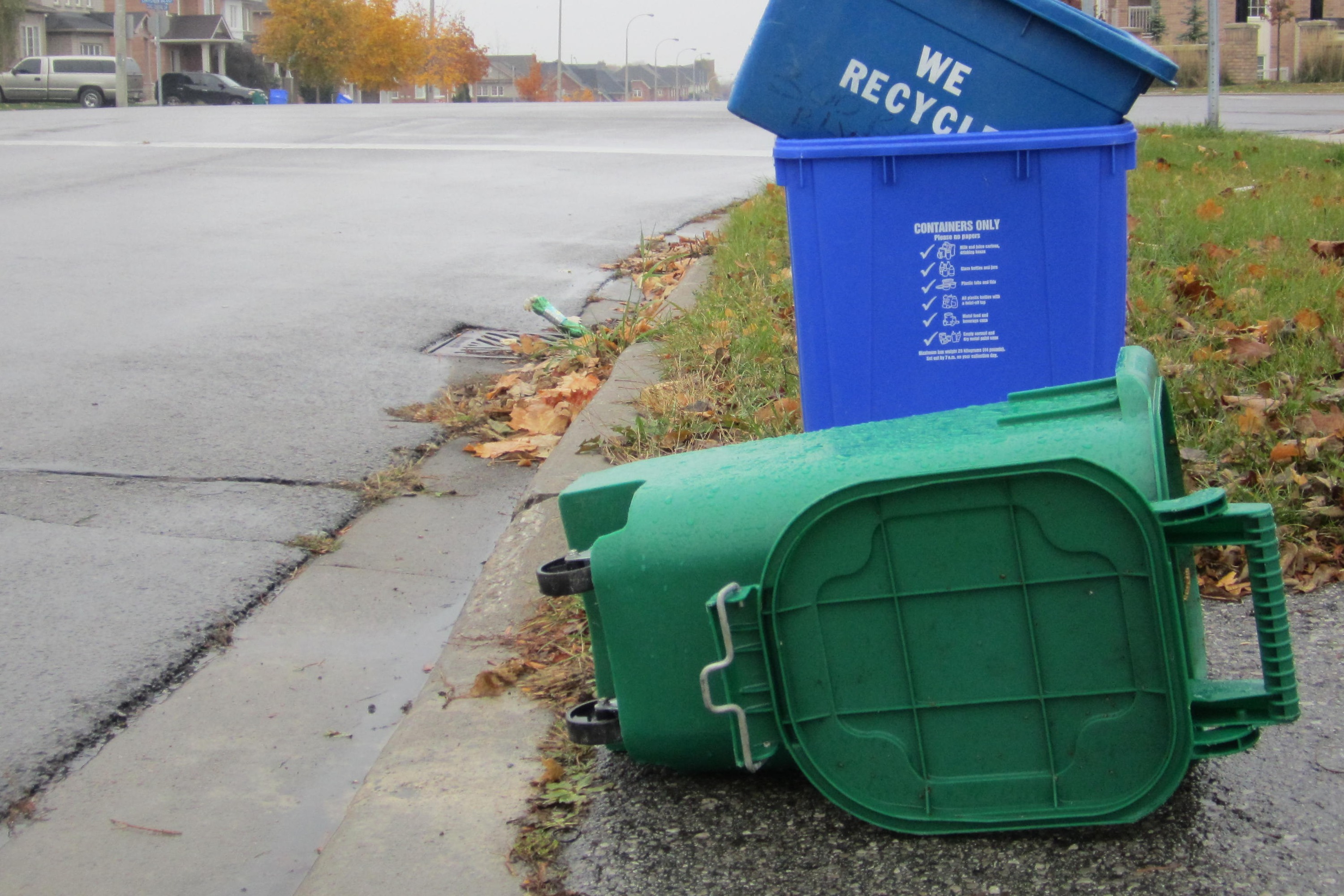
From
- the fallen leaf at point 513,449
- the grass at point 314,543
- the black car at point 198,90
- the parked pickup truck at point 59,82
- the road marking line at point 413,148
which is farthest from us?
the black car at point 198,90

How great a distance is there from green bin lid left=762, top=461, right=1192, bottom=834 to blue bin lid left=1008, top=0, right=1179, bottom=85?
1437 millimetres

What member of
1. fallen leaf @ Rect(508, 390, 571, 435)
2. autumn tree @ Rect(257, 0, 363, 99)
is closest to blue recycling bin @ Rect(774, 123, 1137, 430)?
fallen leaf @ Rect(508, 390, 571, 435)

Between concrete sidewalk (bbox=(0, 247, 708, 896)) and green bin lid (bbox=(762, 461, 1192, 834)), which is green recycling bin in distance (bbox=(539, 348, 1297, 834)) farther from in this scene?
concrete sidewalk (bbox=(0, 247, 708, 896))

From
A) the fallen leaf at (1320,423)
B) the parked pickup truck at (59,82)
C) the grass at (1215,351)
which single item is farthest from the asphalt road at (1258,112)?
the parked pickup truck at (59,82)

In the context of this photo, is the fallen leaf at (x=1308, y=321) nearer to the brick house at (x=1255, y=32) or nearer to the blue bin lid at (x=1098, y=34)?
the blue bin lid at (x=1098, y=34)

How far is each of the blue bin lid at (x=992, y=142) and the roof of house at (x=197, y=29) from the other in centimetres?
7591

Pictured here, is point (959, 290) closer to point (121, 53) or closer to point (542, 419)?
point (542, 419)

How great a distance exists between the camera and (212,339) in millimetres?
5445

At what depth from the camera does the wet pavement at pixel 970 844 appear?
5.71 ft

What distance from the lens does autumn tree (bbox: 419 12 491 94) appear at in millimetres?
76812

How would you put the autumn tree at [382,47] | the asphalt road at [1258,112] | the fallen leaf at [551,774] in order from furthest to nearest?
the autumn tree at [382,47] < the asphalt road at [1258,112] < the fallen leaf at [551,774]

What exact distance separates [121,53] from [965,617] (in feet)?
151

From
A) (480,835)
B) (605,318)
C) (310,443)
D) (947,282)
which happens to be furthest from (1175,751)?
(605,318)

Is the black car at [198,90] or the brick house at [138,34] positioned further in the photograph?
the brick house at [138,34]
